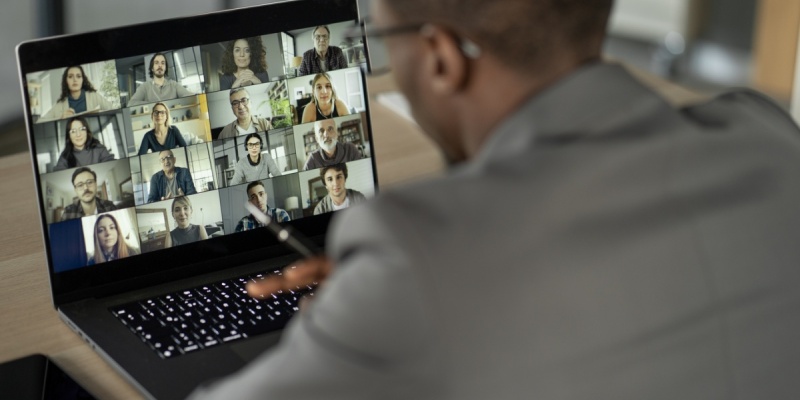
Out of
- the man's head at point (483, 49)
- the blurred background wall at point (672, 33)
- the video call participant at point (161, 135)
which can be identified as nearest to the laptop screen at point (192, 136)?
the video call participant at point (161, 135)

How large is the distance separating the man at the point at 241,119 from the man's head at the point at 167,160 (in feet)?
0.22

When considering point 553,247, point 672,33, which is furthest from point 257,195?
point 672,33

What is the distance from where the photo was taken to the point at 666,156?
704 millimetres

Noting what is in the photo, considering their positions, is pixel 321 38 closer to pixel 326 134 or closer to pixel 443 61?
pixel 326 134

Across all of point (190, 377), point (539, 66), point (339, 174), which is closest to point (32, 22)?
point (339, 174)

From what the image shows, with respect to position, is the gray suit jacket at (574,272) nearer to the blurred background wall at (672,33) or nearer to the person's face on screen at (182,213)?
the person's face on screen at (182,213)

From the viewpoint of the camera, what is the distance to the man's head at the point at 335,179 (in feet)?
4.43

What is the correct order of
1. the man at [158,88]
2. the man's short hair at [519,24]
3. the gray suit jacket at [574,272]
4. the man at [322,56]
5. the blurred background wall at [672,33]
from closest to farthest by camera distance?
the gray suit jacket at [574,272] → the man's short hair at [519,24] → the man at [158,88] → the man at [322,56] → the blurred background wall at [672,33]

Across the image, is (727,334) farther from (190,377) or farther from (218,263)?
(218,263)

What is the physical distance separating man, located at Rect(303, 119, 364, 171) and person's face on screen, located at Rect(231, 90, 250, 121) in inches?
3.9

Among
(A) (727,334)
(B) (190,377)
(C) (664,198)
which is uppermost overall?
(C) (664,198)

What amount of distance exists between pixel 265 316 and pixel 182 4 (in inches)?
128

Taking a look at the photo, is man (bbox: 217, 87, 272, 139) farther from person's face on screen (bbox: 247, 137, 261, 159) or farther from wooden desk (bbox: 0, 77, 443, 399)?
wooden desk (bbox: 0, 77, 443, 399)

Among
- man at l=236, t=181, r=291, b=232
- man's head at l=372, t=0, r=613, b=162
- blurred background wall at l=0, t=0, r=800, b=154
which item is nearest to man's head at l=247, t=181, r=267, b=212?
man at l=236, t=181, r=291, b=232
